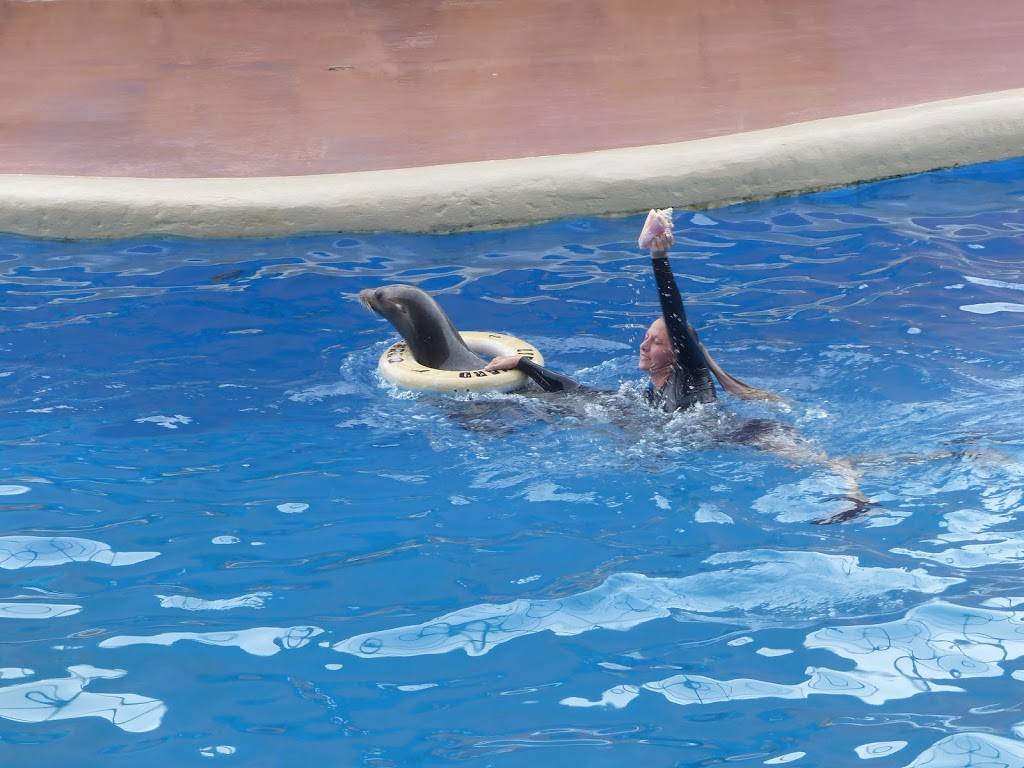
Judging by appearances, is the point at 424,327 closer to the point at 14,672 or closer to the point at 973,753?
the point at 14,672

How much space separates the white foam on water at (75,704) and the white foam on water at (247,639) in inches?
8.7

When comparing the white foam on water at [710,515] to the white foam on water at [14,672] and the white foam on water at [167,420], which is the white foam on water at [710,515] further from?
the white foam on water at [167,420]

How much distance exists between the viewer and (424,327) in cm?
636

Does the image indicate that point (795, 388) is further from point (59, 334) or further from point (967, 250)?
point (59, 334)

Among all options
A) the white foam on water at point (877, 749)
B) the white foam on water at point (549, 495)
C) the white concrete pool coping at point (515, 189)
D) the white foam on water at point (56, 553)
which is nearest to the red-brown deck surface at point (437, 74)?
the white concrete pool coping at point (515, 189)

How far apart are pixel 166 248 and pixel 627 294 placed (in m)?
3.59

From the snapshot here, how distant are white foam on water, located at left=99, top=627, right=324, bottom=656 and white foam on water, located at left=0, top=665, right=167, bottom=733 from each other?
221 millimetres

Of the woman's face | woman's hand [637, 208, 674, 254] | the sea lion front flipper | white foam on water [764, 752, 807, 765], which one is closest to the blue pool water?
white foam on water [764, 752, 807, 765]

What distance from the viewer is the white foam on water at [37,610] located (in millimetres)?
4246

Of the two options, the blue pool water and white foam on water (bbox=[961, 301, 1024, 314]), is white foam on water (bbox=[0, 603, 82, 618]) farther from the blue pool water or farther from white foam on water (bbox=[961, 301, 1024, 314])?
white foam on water (bbox=[961, 301, 1024, 314])

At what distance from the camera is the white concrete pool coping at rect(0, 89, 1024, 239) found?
9164 millimetres

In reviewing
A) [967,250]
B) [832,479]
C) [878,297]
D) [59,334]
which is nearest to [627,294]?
[878,297]

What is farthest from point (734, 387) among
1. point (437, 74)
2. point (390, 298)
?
point (437, 74)

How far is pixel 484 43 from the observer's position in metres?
11.7
